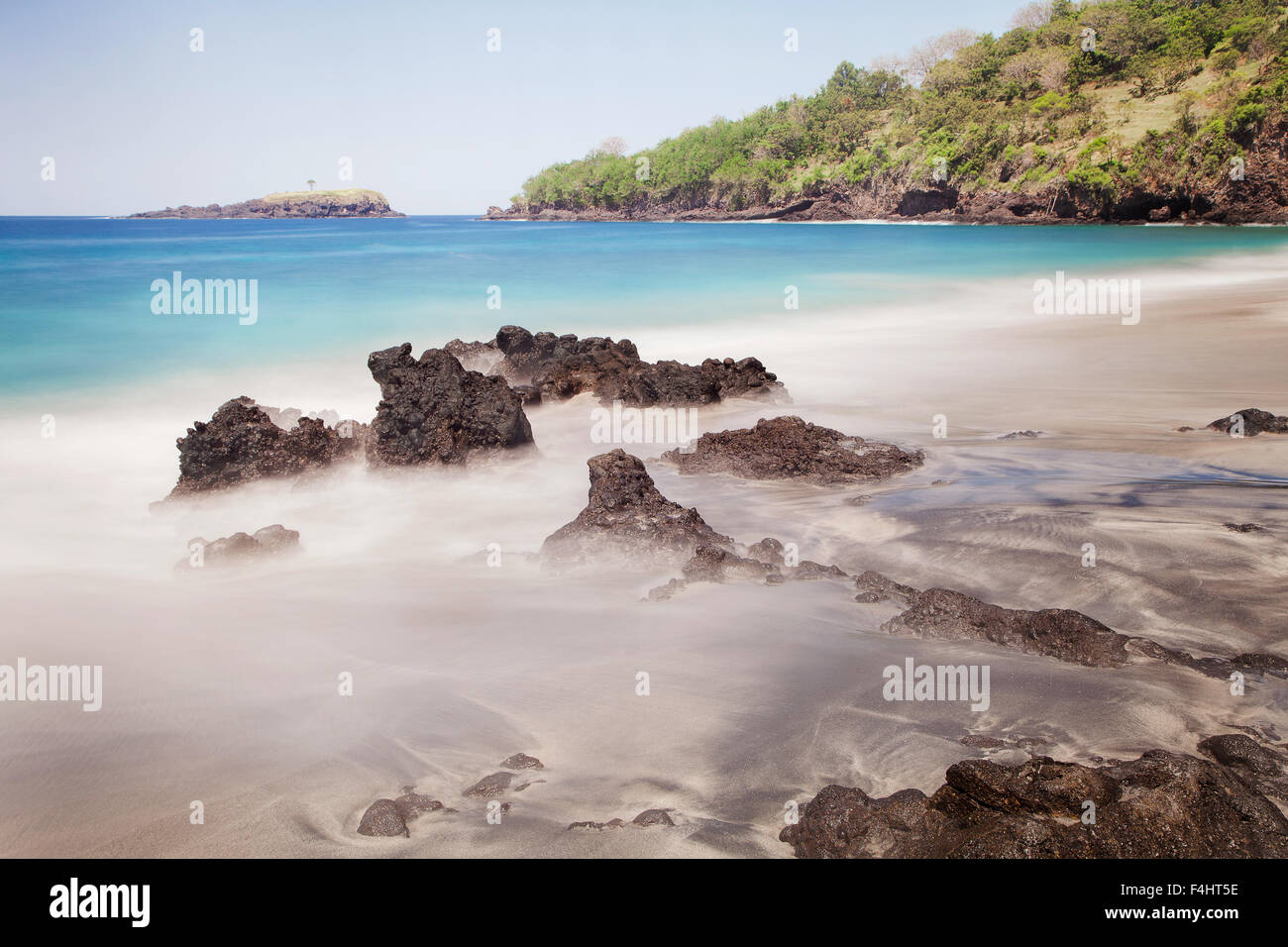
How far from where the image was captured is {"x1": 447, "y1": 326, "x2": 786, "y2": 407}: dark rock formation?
9.44m

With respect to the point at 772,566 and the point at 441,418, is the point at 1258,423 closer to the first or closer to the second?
the point at 772,566

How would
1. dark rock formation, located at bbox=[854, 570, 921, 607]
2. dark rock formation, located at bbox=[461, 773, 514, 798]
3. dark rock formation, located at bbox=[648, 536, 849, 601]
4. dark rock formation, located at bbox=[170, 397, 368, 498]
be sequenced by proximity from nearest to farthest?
dark rock formation, located at bbox=[461, 773, 514, 798] → dark rock formation, located at bbox=[854, 570, 921, 607] → dark rock formation, located at bbox=[648, 536, 849, 601] → dark rock formation, located at bbox=[170, 397, 368, 498]

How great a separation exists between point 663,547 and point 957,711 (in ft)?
7.12

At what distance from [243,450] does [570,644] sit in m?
4.34

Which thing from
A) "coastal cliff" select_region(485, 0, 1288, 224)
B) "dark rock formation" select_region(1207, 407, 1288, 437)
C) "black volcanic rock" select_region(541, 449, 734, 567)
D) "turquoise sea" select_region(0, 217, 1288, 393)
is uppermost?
"coastal cliff" select_region(485, 0, 1288, 224)

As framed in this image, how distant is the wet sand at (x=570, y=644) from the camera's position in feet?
9.65

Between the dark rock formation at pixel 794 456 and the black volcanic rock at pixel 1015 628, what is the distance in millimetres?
2475

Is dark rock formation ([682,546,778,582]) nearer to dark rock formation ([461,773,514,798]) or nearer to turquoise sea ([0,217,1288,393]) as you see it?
dark rock formation ([461,773,514,798])

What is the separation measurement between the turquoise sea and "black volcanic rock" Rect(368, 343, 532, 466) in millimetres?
7690

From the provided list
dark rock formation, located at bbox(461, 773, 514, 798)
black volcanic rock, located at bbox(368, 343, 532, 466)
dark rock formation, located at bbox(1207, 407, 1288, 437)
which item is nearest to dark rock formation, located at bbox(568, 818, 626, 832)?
dark rock formation, located at bbox(461, 773, 514, 798)

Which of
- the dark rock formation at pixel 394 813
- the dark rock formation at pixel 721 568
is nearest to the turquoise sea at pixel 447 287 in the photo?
the dark rock formation at pixel 721 568

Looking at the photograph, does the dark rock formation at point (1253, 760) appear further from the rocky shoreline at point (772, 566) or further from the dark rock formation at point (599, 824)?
the dark rock formation at point (599, 824)

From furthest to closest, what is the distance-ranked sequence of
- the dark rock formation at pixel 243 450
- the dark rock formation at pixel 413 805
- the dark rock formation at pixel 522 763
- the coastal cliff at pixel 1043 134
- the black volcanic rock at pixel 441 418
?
the coastal cliff at pixel 1043 134
the black volcanic rock at pixel 441 418
the dark rock formation at pixel 243 450
the dark rock formation at pixel 522 763
the dark rock formation at pixel 413 805
